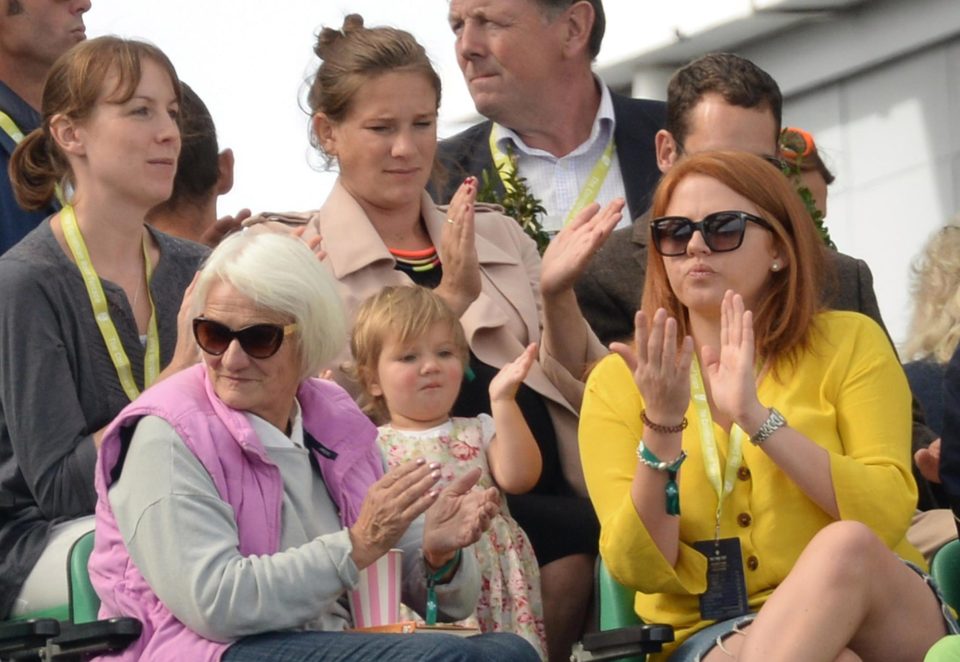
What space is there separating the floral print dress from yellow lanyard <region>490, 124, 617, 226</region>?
154 centimetres

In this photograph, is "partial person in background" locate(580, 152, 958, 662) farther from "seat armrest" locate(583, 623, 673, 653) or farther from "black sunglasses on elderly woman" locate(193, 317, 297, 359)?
"black sunglasses on elderly woman" locate(193, 317, 297, 359)

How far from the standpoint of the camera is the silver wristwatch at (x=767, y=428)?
477cm

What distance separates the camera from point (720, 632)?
4750 millimetres

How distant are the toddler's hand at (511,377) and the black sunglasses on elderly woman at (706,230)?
468 millimetres

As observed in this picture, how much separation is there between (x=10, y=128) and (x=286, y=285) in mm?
2034

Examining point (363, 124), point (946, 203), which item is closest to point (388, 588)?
point (363, 124)

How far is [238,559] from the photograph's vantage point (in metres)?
4.37

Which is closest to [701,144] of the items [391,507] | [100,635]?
[391,507]

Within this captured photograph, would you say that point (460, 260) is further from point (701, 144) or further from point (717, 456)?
point (717, 456)

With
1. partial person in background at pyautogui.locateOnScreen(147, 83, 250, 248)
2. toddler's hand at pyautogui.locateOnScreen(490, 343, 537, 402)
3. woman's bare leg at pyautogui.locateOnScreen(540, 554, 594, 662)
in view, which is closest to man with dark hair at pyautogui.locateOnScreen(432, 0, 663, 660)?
partial person in background at pyautogui.locateOnScreen(147, 83, 250, 248)

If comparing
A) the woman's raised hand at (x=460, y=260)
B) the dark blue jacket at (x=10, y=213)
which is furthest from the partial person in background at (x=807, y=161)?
the dark blue jacket at (x=10, y=213)

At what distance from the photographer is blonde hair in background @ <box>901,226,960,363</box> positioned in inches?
283

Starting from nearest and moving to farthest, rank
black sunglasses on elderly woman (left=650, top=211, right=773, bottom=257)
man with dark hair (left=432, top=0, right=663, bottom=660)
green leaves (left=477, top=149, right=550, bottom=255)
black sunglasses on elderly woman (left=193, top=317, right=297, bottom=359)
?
black sunglasses on elderly woman (left=193, top=317, right=297, bottom=359) < black sunglasses on elderly woman (left=650, top=211, right=773, bottom=257) < green leaves (left=477, top=149, right=550, bottom=255) < man with dark hair (left=432, top=0, right=663, bottom=660)

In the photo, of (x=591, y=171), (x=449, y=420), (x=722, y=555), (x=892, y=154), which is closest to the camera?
(x=722, y=555)
